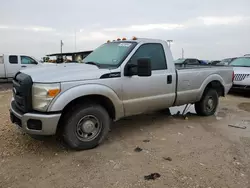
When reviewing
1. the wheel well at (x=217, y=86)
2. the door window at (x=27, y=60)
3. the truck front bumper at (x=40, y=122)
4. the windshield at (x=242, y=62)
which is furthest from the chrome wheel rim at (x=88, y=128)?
the door window at (x=27, y=60)

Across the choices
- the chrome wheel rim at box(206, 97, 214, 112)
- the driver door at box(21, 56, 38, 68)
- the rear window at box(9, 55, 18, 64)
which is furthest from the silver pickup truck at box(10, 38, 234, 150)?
the rear window at box(9, 55, 18, 64)

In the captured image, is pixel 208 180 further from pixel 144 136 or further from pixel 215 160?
pixel 144 136

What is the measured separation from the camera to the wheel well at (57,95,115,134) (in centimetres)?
395

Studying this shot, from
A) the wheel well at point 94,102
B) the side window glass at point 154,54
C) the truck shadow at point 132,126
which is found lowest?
the truck shadow at point 132,126

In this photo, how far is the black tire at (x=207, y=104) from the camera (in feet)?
20.7

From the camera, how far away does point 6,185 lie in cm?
308

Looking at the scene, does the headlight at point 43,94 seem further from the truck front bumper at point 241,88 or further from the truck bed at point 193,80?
the truck front bumper at point 241,88

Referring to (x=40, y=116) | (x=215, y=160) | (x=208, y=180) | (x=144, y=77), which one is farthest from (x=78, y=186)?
(x=144, y=77)

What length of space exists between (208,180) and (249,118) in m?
3.99

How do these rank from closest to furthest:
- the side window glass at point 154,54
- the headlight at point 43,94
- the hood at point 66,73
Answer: the headlight at point 43,94 → the hood at point 66,73 → the side window glass at point 154,54

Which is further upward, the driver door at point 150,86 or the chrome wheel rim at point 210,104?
the driver door at point 150,86

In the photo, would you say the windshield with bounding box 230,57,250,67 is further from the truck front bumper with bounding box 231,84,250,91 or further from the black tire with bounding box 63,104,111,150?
the black tire with bounding box 63,104,111,150

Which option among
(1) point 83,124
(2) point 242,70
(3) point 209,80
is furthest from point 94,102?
(2) point 242,70

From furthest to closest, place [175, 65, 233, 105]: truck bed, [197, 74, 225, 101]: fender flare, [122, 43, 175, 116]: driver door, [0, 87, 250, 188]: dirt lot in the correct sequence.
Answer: [197, 74, 225, 101]: fender flare, [175, 65, 233, 105]: truck bed, [122, 43, 175, 116]: driver door, [0, 87, 250, 188]: dirt lot
